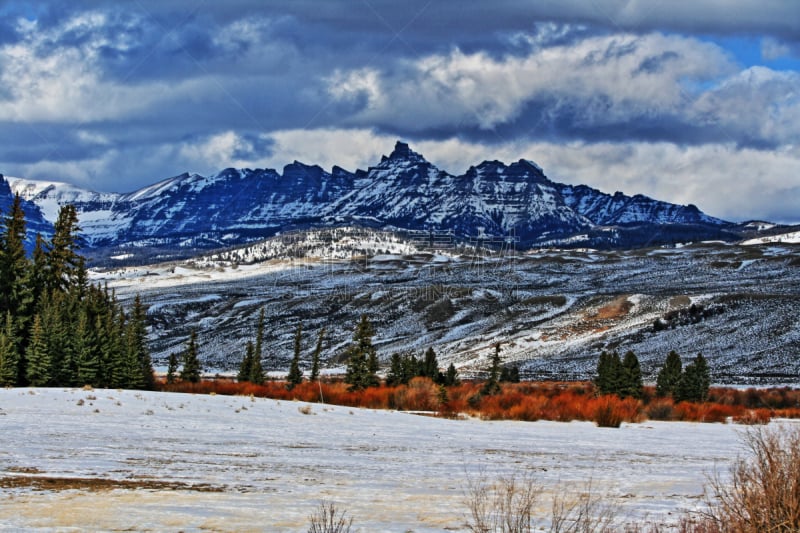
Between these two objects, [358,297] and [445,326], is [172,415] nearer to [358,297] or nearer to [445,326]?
[445,326]

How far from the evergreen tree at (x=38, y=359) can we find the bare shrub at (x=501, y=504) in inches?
1103

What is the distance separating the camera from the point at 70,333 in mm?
37875

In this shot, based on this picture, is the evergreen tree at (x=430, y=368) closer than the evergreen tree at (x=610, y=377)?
No

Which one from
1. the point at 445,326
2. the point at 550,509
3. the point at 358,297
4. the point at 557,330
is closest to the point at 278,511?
the point at 550,509

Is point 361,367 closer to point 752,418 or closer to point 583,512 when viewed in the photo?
point 752,418

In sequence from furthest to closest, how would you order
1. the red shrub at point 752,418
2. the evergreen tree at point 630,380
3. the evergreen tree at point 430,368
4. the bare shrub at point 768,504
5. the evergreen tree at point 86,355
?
the evergreen tree at point 430,368 < the evergreen tree at point 630,380 < the evergreen tree at point 86,355 < the red shrub at point 752,418 < the bare shrub at point 768,504

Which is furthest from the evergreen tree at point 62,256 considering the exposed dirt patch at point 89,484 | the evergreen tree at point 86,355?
the exposed dirt patch at point 89,484

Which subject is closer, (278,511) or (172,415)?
(278,511)

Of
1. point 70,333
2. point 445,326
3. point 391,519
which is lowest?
point 391,519

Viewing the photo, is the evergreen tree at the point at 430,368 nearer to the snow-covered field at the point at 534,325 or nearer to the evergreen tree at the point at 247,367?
the evergreen tree at the point at 247,367

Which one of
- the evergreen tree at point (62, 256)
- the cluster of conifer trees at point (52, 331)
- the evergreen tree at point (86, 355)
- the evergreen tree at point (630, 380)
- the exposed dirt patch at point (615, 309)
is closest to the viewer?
the cluster of conifer trees at point (52, 331)

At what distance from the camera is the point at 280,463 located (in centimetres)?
1285

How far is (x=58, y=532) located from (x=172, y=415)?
41.9ft

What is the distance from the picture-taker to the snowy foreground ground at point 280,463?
8344 mm
